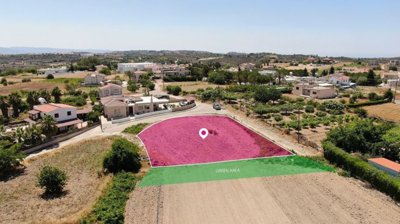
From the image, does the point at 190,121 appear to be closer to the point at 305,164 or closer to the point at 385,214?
the point at 305,164

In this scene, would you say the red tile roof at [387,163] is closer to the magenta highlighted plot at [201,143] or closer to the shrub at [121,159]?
the magenta highlighted plot at [201,143]

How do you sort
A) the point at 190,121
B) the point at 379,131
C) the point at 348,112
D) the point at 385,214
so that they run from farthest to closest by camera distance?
the point at 348,112 < the point at 190,121 < the point at 379,131 < the point at 385,214

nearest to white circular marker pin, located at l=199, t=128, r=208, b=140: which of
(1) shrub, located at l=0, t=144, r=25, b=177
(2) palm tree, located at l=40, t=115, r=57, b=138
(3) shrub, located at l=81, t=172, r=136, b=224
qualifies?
(3) shrub, located at l=81, t=172, r=136, b=224

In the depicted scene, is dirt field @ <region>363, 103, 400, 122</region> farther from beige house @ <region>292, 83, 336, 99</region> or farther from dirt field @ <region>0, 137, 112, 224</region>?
dirt field @ <region>0, 137, 112, 224</region>

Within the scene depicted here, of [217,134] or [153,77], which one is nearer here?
[217,134]

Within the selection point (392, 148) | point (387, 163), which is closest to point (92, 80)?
point (392, 148)

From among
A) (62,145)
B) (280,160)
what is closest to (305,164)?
(280,160)
